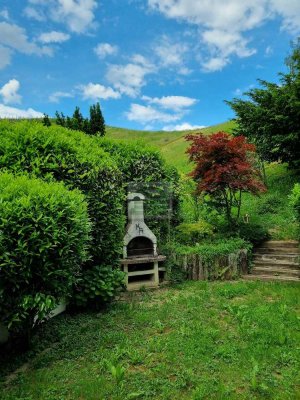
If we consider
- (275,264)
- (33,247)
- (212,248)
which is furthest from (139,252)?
(33,247)

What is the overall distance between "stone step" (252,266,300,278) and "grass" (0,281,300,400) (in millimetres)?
2117

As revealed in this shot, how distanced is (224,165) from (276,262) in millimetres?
3586

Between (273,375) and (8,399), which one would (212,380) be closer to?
(273,375)

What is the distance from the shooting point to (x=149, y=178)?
1149 cm

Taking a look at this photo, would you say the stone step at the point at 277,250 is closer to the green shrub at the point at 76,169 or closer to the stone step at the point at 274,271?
the stone step at the point at 274,271

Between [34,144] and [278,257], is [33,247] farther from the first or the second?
[278,257]

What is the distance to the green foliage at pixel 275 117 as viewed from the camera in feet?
52.7

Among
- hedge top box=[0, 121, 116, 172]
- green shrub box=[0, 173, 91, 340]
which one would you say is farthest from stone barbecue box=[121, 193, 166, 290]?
green shrub box=[0, 173, 91, 340]

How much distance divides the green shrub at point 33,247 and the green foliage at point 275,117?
Answer: 525 inches

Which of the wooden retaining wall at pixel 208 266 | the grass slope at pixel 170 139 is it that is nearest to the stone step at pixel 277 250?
the wooden retaining wall at pixel 208 266

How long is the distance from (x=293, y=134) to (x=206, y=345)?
13.1m

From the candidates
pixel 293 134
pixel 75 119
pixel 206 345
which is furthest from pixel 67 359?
pixel 75 119

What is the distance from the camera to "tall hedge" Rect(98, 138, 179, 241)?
36.9ft

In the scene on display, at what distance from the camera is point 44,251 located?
5047 mm
